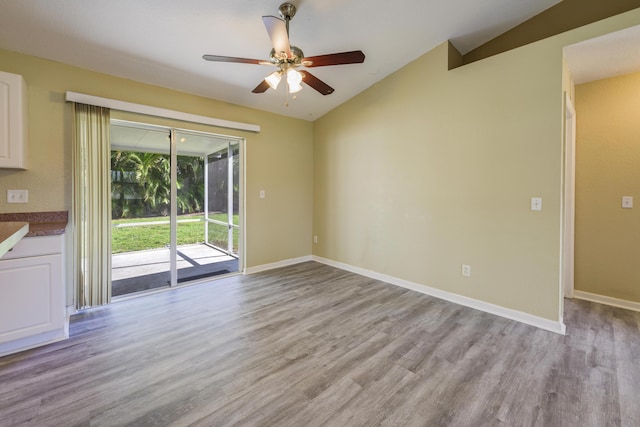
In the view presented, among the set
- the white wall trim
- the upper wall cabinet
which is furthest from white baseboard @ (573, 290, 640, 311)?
the upper wall cabinet

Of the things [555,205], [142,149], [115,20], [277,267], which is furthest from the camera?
[277,267]

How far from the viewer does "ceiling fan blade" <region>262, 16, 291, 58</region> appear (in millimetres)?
1791

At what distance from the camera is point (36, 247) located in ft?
7.18

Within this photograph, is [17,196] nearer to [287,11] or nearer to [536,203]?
[287,11]

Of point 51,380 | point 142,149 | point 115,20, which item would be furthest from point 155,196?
point 51,380

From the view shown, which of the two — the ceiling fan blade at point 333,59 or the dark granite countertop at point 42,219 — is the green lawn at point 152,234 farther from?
the ceiling fan blade at point 333,59

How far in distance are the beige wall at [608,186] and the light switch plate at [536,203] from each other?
122 centimetres

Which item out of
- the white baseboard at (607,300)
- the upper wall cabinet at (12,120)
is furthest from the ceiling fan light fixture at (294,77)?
the white baseboard at (607,300)

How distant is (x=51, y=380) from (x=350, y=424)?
2037 millimetres

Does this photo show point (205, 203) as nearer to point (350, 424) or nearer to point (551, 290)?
point (350, 424)

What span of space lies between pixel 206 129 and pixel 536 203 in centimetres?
393

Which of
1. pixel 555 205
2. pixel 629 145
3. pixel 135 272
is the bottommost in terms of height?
pixel 135 272

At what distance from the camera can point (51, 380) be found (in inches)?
72.9

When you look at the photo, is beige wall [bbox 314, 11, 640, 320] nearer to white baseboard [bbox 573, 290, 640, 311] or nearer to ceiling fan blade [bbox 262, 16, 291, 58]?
white baseboard [bbox 573, 290, 640, 311]
